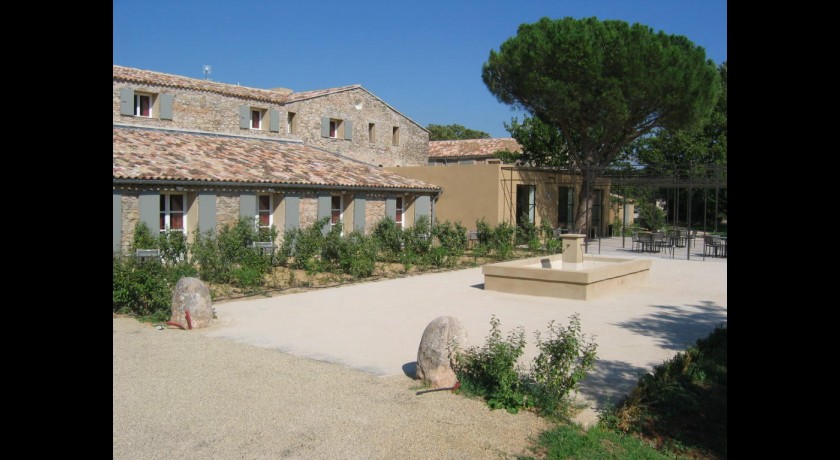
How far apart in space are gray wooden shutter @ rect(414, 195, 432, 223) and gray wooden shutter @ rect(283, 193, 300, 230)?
215 inches

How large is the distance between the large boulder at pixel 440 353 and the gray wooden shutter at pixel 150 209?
33.8ft

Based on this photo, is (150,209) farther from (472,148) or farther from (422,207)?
(472,148)

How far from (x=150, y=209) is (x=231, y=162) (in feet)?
13.2

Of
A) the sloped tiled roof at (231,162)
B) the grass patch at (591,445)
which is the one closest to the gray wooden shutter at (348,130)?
the sloped tiled roof at (231,162)

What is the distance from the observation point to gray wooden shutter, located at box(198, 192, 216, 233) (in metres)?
16.2

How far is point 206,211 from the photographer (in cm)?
1627

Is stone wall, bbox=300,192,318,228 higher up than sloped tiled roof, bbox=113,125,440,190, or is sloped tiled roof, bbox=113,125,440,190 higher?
sloped tiled roof, bbox=113,125,440,190

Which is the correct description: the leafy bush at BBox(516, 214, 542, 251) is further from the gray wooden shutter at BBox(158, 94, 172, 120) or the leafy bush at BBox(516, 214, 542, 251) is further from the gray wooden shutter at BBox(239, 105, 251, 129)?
the gray wooden shutter at BBox(158, 94, 172, 120)

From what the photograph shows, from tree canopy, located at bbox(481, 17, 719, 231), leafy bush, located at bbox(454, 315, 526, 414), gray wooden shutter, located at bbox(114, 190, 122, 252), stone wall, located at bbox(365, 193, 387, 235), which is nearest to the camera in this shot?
leafy bush, located at bbox(454, 315, 526, 414)

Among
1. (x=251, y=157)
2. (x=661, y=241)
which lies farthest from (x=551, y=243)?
(x=251, y=157)

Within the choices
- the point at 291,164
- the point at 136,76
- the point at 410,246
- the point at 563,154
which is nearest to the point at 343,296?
the point at 410,246

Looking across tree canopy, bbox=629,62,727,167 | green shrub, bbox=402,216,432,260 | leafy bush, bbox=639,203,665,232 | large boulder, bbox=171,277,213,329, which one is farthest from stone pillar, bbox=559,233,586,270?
tree canopy, bbox=629,62,727,167
